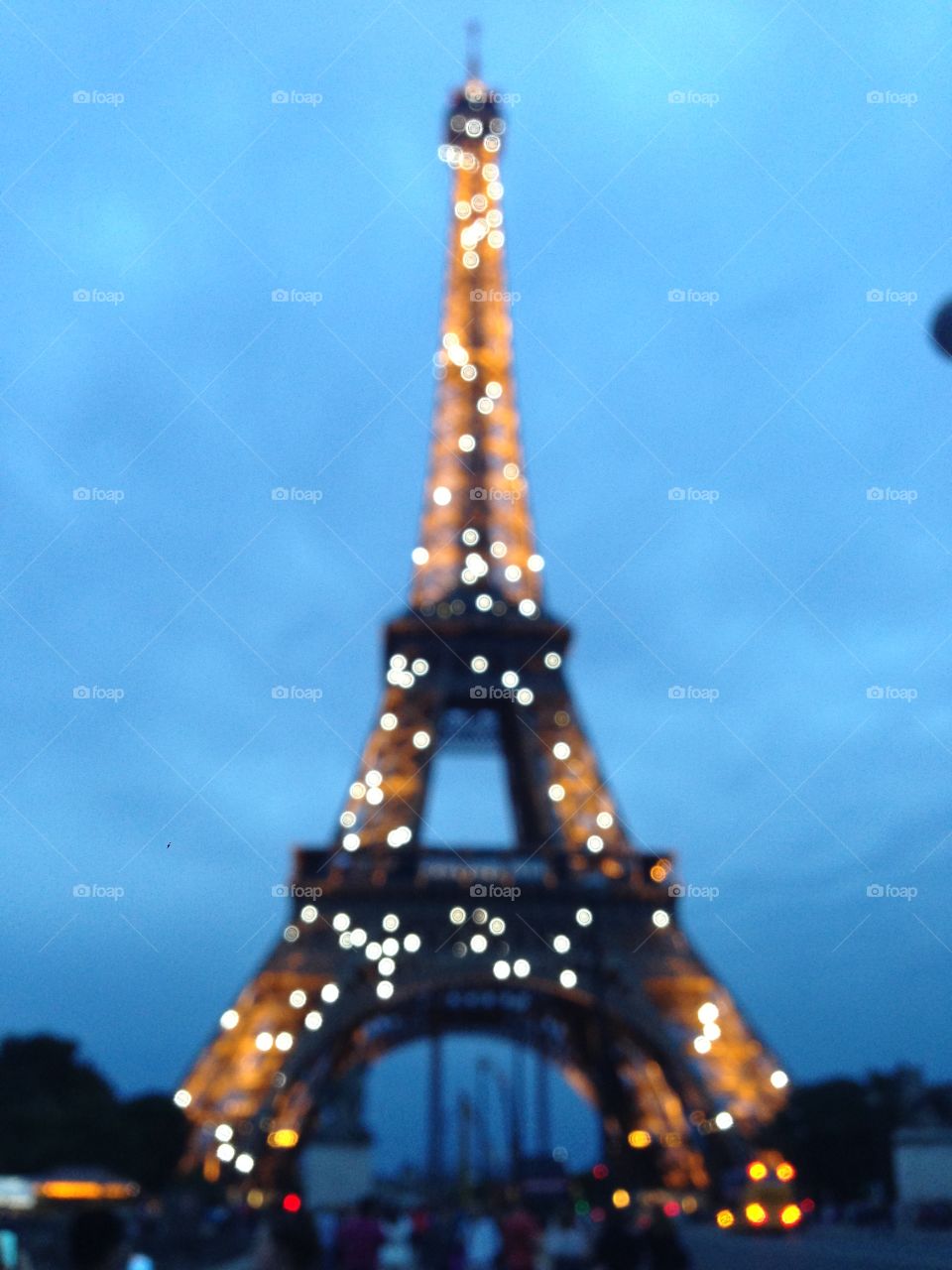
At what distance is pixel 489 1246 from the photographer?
1819cm

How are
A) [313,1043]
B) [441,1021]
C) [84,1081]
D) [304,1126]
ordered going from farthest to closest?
[441,1021] < [84,1081] < [304,1126] < [313,1043]

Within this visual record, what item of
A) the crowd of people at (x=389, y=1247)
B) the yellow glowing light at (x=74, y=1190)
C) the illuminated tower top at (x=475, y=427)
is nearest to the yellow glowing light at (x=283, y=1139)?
the illuminated tower top at (x=475, y=427)

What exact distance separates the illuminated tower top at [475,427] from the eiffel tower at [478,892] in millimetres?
90

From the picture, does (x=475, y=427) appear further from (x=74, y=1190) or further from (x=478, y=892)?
(x=74, y=1190)

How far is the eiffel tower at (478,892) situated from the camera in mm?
53906

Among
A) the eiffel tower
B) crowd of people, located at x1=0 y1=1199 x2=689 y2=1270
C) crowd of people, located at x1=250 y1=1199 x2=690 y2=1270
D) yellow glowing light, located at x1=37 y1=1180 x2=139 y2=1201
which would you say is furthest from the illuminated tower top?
crowd of people, located at x1=250 y1=1199 x2=690 y2=1270

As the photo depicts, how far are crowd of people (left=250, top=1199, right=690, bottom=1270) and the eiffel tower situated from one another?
3250 cm

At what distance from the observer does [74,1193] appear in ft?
100

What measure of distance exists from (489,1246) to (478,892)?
134 ft

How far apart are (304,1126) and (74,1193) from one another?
109ft

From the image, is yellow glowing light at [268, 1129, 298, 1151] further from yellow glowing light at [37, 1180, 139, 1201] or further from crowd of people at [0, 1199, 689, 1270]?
crowd of people at [0, 1199, 689, 1270]

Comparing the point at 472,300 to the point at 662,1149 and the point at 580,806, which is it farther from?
the point at 662,1149

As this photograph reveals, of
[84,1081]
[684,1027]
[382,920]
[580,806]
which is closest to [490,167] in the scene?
[580,806]

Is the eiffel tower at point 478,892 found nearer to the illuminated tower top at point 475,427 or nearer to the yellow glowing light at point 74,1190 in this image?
the illuminated tower top at point 475,427
